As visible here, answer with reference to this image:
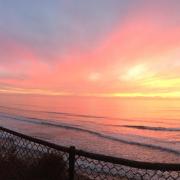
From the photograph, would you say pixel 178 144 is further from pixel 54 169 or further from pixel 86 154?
pixel 86 154

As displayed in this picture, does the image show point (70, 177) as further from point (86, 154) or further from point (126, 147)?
point (126, 147)

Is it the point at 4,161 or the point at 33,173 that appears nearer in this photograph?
the point at 33,173

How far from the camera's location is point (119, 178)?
38.3 feet

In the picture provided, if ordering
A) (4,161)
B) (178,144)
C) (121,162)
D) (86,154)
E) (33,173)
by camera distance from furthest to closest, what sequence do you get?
1. (178,144)
2. (4,161)
3. (33,173)
4. (86,154)
5. (121,162)

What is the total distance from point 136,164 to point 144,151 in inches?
687

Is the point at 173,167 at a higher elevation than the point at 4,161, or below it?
higher

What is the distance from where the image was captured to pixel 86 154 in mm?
4781

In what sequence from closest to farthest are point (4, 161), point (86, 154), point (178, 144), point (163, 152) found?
point (86, 154) < point (4, 161) < point (163, 152) < point (178, 144)

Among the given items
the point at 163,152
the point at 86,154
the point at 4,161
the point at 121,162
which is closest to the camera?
the point at 121,162

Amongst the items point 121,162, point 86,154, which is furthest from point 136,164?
point 86,154

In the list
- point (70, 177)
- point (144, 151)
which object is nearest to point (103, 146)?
point (144, 151)

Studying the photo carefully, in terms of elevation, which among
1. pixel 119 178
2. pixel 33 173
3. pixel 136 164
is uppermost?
pixel 136 164

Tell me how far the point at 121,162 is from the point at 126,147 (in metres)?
18.7

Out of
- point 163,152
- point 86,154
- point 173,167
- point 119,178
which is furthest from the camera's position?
point 163,152
